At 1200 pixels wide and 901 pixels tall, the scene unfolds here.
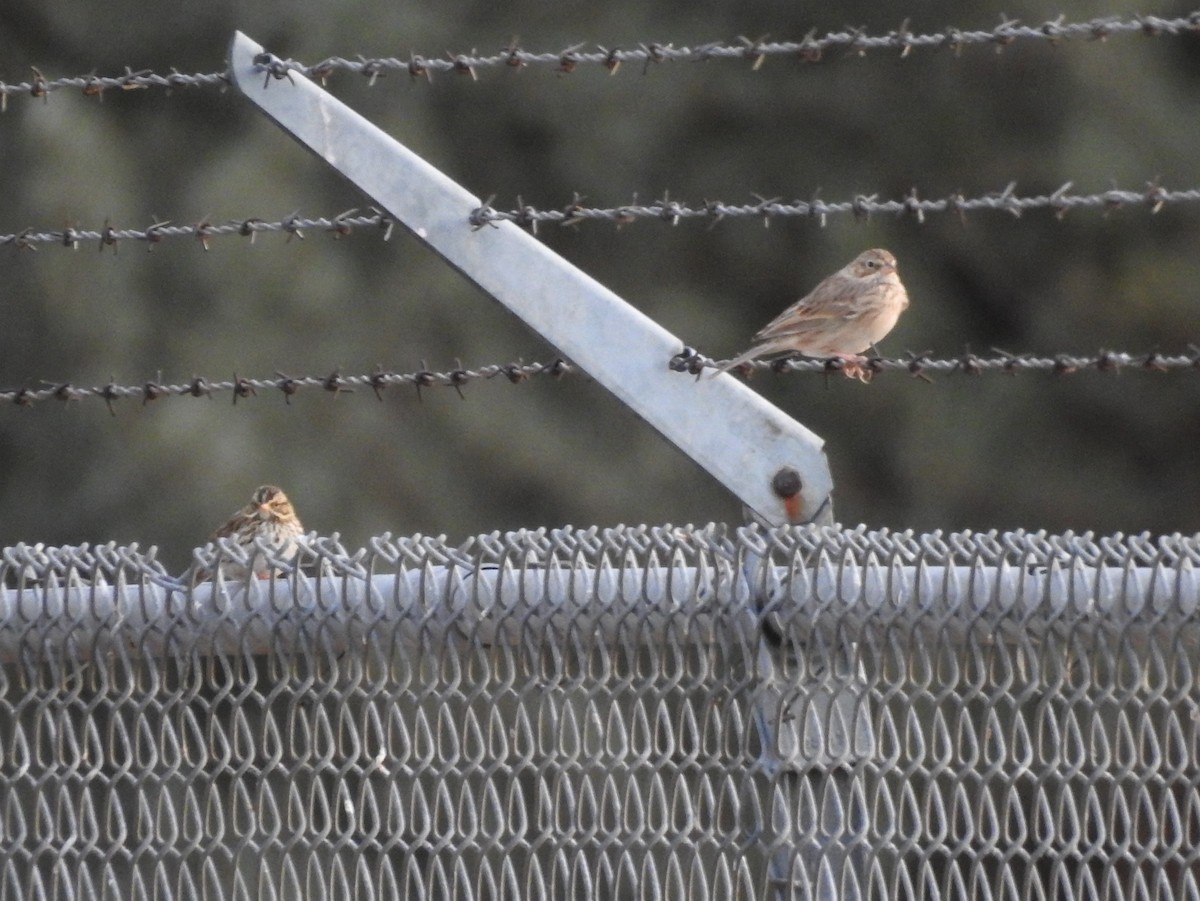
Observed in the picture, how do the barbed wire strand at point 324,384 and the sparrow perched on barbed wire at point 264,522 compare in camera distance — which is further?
the sparrow perched on barbed wire at point 264,522

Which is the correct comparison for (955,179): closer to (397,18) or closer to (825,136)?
(825,136)

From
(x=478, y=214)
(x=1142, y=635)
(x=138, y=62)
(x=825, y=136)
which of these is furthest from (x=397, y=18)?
(x=1142, y=635)

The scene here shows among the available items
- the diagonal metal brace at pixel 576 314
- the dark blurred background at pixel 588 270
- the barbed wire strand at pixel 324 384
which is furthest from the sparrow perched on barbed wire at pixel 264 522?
the dark blurred background at pixel 588 270

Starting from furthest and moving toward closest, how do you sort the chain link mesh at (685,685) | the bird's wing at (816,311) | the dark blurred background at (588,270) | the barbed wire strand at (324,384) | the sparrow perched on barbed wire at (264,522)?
the dark blurred background at (588,270)
the bird's wing at (816,311)
the sparrow perched on barbed wire at (264,522)
the barbed wire strand at (324,384)
the chain link mesh at (685,685)

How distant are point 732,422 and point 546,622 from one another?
45cm

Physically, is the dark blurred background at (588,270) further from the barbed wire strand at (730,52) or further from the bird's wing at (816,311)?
the barbed wire strand at (730,52)

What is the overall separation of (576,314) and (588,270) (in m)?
12.3

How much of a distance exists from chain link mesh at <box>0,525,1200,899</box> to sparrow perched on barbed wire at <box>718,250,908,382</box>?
4.06 meters

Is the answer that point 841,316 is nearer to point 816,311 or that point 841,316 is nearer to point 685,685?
point 816,311

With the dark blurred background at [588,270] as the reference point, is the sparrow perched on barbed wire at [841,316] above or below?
below

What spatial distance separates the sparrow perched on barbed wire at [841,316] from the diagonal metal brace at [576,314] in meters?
3.54

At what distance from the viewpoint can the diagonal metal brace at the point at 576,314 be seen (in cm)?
329

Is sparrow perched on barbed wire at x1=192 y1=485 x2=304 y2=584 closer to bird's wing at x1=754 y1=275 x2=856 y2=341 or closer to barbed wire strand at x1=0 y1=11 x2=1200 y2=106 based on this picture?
bird's wing at x1=754 y1=275 x2=856 y2=341

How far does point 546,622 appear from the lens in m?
3.12
